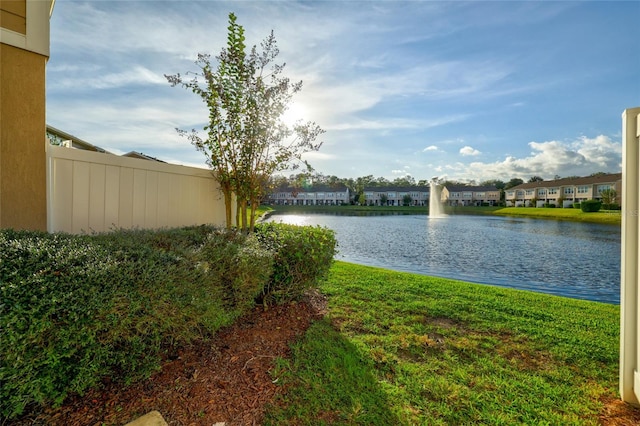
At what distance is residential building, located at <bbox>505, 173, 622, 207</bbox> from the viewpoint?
54.5 m

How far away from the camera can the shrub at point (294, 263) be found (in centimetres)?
360

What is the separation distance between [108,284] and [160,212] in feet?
8.17

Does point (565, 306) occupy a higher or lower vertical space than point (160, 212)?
lower

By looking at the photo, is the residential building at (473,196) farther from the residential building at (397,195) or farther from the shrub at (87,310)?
the shrub at (87,310)

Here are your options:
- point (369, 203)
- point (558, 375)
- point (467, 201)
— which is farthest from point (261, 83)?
point (467, 201)

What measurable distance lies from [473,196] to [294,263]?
8416 cm

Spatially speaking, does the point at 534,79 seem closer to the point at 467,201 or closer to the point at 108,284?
the point at 108,284

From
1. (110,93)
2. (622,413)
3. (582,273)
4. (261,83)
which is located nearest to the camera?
(622,413)

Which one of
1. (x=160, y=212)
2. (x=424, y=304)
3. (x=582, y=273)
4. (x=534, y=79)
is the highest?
(x=534, y=79)

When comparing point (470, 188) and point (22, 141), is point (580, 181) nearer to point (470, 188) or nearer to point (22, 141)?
point (470, 188)

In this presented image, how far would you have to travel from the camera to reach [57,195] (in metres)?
3.20

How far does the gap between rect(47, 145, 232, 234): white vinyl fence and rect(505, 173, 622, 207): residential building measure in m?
66.4

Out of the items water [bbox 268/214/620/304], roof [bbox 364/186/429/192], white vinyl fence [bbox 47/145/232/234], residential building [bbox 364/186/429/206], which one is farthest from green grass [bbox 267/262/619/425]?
roof [bbox 364/186/429/192]

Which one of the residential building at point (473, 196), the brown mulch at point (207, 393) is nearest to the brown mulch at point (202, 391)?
the brown mulch at point (207, 393)
